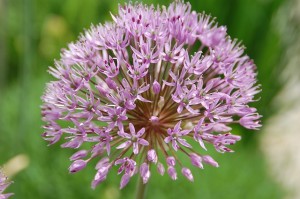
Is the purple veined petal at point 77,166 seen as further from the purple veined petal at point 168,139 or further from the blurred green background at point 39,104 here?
the blurred green background at point 39,104

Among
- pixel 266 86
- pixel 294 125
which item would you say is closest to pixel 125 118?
pixel 266 86

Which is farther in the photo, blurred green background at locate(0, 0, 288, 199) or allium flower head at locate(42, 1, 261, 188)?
blurred green background at locate(0, 0, 288, 199)

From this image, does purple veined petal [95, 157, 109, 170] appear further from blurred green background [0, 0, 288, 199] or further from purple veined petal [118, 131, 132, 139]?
blurred green background [0, 0, 288, 199]

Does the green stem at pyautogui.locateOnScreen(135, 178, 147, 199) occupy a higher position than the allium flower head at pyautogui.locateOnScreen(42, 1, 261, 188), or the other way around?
the allium flower head at pyautogui.locateOnScreen(42, 1, 261, 188)

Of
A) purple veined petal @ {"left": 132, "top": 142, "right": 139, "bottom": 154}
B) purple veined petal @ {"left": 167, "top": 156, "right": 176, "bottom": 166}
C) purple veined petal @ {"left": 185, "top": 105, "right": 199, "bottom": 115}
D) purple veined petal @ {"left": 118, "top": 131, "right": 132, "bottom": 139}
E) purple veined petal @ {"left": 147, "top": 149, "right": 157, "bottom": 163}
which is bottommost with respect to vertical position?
purple veined petal @ {"left": 167, "top": 156, "right": 176, "bottom": 166}

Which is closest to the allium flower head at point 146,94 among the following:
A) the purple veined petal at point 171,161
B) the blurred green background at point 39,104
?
the purple veined petal at point 171,161

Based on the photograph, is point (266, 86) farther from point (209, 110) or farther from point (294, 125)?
point (209, 110)

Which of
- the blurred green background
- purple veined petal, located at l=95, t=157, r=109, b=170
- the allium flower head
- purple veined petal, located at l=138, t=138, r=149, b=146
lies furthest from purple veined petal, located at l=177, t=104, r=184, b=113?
the blurred green background

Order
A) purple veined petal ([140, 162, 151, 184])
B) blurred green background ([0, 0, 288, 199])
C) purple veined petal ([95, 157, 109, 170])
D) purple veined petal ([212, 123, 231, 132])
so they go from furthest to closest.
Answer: blurred green background ([0, 0, 288, 199]), purple veined petal ([212, 123, 231, 132]), purple veined petal ([95, 157, 109, 170]), purple veined petal ([140, 162, 151, 184])
